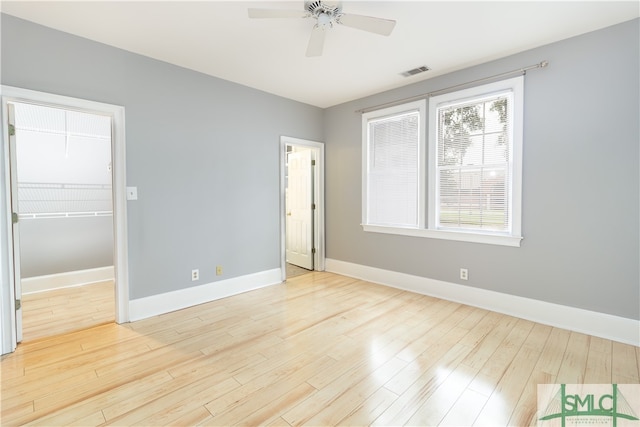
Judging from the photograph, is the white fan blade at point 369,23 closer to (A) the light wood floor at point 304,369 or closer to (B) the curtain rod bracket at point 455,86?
(B) the curtain rod bracket at point 455,86

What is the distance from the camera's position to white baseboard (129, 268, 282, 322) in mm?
3139

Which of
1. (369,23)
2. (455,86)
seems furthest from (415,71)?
(369,23)

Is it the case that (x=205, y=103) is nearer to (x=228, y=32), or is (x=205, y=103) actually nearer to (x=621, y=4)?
(x=228, y=32)

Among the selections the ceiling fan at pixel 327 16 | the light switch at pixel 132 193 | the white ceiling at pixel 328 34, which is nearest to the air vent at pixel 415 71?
the white ceiling at pixel 328 34

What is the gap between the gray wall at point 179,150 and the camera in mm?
2648

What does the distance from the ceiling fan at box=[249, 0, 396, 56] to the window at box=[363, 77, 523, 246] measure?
1.69m

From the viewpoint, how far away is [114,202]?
2973 millimetres

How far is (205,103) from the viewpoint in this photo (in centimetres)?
359

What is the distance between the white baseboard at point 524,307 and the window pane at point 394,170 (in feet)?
2.54

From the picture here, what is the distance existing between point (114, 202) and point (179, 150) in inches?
33.6

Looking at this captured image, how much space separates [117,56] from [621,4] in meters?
4.33

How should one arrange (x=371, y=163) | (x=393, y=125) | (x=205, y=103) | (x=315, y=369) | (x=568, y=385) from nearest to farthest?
1. (x=568, y=385)
2. (x=315, y=369)
3. (x=205, y=103)
4. (x=393, y=125)
5. (x=371, y=163)

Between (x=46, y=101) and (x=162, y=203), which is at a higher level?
(x=46, y=101)

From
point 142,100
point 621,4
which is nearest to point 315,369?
point 142,100
